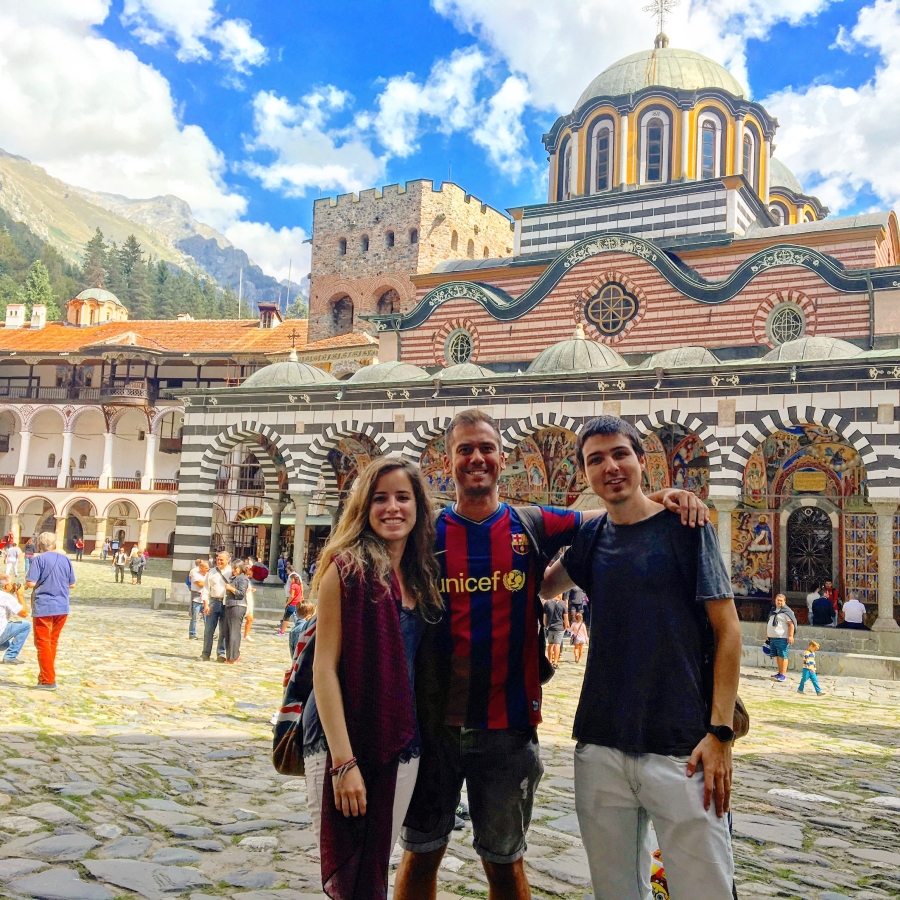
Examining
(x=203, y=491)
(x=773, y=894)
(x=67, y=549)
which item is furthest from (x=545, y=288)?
(x=67, y=549)

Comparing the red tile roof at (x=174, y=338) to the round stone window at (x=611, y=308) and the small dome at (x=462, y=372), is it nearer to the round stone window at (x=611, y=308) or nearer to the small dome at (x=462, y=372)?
the round stone window at (x=611, y=308)

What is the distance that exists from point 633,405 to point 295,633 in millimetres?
11871

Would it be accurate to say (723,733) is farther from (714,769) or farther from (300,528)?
(300,528)

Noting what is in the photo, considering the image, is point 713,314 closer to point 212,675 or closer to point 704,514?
point 212,675

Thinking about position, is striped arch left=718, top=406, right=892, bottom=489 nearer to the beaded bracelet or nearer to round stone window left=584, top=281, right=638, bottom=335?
round stone window left=584, top=281, right=638, bottom=335

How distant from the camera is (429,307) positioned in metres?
22.2

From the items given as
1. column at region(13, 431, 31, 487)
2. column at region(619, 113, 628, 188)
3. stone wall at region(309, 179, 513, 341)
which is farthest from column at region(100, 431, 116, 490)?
column at region(619, 113, 628, 188)

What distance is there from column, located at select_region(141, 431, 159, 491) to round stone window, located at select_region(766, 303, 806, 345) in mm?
27490

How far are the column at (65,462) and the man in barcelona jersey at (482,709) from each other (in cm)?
3902

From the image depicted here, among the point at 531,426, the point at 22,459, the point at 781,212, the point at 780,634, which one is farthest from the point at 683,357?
the point at 22,459

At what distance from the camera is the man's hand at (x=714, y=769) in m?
2.72

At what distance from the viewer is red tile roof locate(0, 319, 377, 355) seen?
125 ft

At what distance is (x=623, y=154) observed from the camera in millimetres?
23703

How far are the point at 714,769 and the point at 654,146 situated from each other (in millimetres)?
23436
